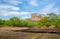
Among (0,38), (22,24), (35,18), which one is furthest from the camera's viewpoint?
(35,18)

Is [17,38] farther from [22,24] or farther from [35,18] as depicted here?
[35,18]

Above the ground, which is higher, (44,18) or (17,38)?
(44,18)

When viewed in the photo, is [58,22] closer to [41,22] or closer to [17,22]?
[41,22]

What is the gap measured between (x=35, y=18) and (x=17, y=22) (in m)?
8.40

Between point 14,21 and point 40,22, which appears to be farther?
point 40,22

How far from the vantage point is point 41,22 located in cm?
3294

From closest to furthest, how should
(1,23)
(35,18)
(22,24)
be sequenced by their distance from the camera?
(1,23), (22,24), (35,18)

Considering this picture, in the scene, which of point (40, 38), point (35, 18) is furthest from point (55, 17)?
point (40, 38)

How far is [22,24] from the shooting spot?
31750 mm

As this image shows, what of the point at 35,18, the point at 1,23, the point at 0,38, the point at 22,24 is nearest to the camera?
the point at 0,38

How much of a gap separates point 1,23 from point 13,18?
2.59 meters

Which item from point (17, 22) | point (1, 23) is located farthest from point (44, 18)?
point (1, 23)

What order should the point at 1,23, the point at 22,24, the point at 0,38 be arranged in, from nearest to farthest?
1. the point at 0,38
2. the point at 1,23
3. the point at 22,24

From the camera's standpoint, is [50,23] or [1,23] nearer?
[1,23]
